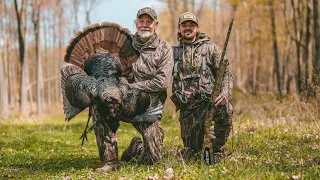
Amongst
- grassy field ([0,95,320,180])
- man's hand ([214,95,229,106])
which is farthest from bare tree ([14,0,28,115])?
man's hand ([214,95,229,106])

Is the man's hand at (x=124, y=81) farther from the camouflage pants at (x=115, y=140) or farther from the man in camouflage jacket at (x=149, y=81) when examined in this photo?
the camouflage pants at (x=115, y=140)

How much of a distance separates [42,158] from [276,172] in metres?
5.19

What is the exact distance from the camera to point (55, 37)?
50.7 metres

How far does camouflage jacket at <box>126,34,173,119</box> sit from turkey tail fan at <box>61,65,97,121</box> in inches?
33.5

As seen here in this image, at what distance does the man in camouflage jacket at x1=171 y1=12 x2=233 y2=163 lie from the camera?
737 cm

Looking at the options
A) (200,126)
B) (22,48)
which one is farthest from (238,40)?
(200,126)

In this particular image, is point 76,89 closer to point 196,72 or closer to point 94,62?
point 94,62

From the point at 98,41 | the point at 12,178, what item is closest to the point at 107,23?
the point at 98,41

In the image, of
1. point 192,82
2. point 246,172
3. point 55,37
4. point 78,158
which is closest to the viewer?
point 246,172

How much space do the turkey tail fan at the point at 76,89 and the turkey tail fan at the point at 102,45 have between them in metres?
0.22

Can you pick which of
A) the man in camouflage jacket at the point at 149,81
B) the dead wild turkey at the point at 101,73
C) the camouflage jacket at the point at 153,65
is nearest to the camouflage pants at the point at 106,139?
the man in camouflage jacket at the point at 149,81

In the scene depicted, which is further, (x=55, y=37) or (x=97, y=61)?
(x=55, y=37)

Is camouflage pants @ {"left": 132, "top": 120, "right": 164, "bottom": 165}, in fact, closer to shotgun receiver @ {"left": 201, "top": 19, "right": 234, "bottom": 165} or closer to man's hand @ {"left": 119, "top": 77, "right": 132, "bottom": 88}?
man's hand @ {"left": 119, "top": 77, "right": 132, "bottom": 88}

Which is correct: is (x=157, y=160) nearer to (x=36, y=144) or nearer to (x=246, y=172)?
(x=246, y=172)
